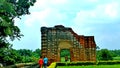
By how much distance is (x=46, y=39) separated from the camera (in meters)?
46.1

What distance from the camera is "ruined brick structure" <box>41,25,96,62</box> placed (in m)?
46.0

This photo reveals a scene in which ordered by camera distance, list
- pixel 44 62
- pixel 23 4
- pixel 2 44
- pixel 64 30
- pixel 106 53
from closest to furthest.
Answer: pixel 44 62 < pixel 2 44 < pixel 23 4 < pixel 64 30 < pixel 106 53

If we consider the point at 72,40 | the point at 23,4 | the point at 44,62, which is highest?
the point at 23,4

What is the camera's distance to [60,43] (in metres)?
46.3

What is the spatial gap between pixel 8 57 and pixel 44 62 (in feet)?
19.3

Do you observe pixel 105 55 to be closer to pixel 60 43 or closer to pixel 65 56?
pixel 65 56

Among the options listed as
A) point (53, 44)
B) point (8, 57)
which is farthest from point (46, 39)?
point (8, 57)

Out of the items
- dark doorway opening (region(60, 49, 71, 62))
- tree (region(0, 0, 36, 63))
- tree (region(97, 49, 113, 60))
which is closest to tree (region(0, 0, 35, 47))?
tree (region(0, 0, 36, 63))

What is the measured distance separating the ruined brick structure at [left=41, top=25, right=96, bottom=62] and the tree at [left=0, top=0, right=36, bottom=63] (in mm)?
7872

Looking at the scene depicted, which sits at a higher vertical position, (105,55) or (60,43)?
(60,43)

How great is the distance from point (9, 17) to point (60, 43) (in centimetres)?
1252

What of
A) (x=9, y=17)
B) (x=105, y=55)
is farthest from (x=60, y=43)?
(x=105, y=55)

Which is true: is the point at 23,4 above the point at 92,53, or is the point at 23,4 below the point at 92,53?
above

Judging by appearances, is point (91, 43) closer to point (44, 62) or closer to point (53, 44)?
point (53, 44)
